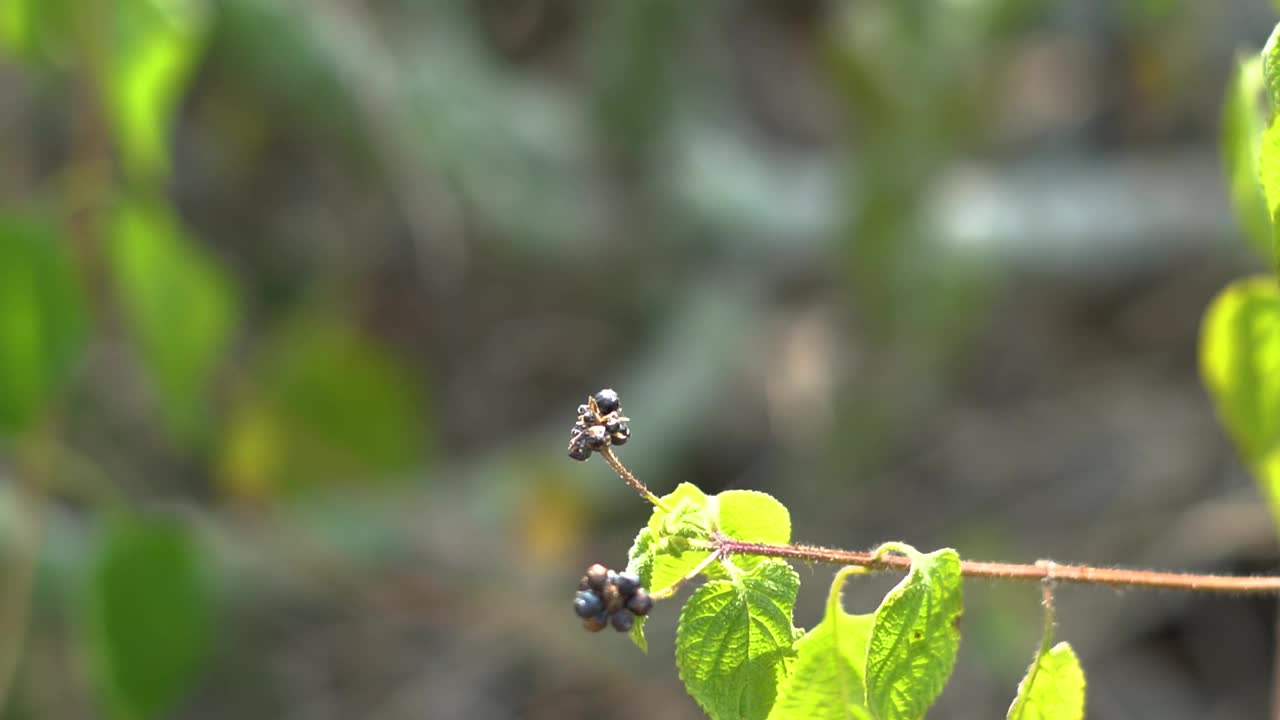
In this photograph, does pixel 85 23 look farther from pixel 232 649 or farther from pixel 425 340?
pixel 425 340

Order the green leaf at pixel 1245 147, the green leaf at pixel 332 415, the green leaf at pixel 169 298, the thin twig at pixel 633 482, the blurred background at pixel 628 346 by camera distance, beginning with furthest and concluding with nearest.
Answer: the green leaf at pixel 332 415
the blurred background at pixel 628 346
the green leaf at pixel 169 298
the green leaf at pixel 1245 147
the thin twig at pixel 633 482

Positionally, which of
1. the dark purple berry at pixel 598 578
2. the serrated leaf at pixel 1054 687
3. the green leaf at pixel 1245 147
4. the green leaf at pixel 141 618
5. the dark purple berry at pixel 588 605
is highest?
the green leaf at pixel 141 618

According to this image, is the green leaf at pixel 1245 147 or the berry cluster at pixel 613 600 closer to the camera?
the berry cluster at pixel 613 600

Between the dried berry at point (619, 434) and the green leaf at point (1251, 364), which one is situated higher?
the dried berry at point (619, 434)

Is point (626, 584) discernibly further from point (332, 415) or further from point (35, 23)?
point (332, 415)

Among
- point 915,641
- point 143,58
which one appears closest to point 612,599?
point 915,641

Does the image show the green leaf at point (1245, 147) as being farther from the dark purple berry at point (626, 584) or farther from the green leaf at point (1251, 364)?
the dark purple berry at point (626, 584)

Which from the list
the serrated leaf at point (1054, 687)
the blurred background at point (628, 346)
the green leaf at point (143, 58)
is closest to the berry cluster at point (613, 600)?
the serrated leaf at point (1054, 687)
